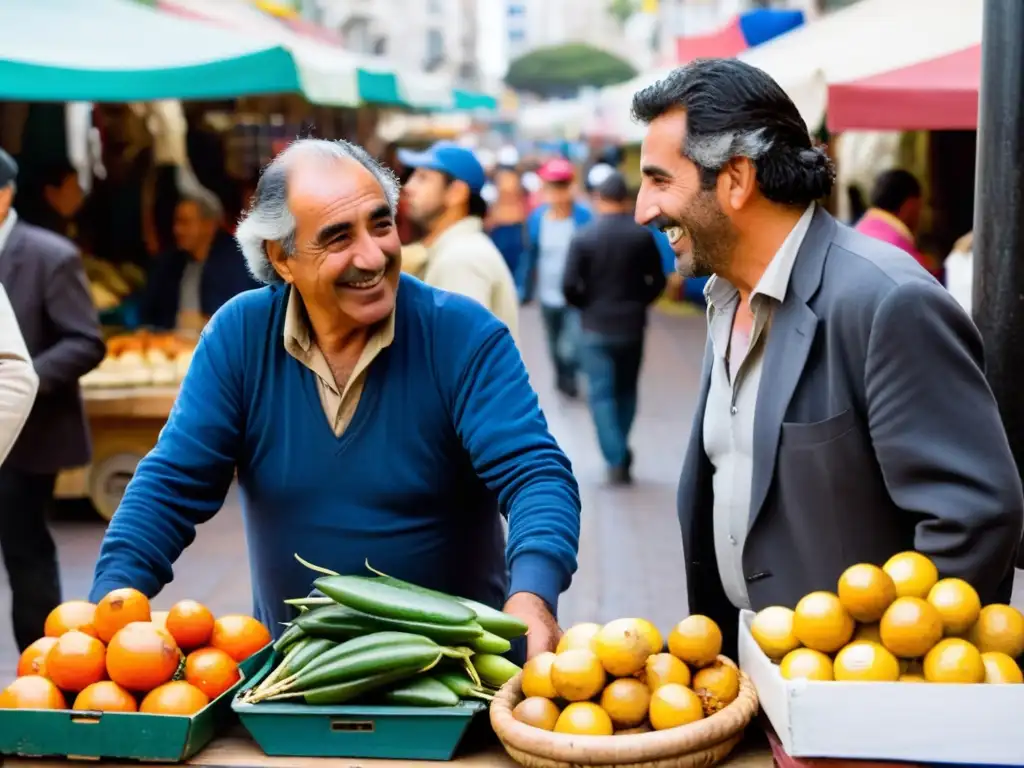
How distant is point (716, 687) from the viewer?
7.68 feet

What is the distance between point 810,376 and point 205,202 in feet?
33.4

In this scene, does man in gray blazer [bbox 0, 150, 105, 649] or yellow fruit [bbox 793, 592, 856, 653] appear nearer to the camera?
yellow fruit [bbox 793, 592, 856, 653]

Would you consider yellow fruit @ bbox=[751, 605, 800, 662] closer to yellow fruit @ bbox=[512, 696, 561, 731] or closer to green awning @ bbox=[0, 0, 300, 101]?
A: yellow fruit @ bbox=[512, 696, 561, 731]

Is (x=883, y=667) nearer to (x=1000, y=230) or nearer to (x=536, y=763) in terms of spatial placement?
(x=536, y=763)

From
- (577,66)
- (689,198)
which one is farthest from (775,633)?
(577,66)

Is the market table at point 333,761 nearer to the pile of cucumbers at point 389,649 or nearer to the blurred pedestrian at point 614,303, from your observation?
the pile of cucumbers at point 389,649

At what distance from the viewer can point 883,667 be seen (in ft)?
7.06

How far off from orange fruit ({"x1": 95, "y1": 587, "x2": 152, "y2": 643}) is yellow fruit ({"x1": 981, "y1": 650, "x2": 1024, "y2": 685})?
1.45 metres

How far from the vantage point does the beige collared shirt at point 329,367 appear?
299 centimetres

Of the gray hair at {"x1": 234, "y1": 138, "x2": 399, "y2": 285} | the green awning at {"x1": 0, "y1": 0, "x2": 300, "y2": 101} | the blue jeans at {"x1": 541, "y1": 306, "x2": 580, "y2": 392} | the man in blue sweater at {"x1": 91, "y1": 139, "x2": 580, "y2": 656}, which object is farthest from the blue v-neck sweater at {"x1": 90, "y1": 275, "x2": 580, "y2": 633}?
the blue jeans at {"x1": 541, "y1": 306, "x2": 580, "y2": 392}

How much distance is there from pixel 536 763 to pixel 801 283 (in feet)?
3.60

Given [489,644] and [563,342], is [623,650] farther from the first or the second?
[563,342]

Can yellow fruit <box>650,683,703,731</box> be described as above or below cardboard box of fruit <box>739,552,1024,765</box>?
below

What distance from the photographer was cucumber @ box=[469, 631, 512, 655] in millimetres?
2488
